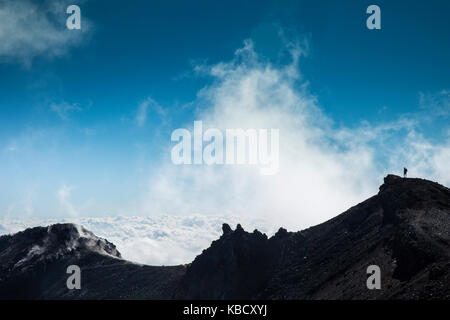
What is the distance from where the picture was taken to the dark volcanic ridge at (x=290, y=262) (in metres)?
53.7

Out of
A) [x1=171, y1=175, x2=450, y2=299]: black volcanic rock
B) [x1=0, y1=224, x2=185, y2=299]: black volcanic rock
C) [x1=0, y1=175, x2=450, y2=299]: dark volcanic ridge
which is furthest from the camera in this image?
[x1=0, y1=224, x2=185, y2=299]: black volcanic rock

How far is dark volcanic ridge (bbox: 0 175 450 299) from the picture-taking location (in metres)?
53.7

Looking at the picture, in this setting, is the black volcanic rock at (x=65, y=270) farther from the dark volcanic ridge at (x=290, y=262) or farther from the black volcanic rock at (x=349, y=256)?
the black volcanic rock at (x=349, y=256)

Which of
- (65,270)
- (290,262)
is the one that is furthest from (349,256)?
(65,270)

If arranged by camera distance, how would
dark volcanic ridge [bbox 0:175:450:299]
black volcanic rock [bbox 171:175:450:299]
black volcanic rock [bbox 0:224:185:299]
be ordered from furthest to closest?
black volcanic rock [bbox 0:224:185:299] < dark volcanic ridge [bbox 0:175:450:299] < black volcanic rock [bbox 171:175:450:299]

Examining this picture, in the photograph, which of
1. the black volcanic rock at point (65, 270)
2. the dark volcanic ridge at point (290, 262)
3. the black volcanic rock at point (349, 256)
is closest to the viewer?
the black volcanic rock at point (349, 256)

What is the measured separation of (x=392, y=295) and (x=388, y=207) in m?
35.7

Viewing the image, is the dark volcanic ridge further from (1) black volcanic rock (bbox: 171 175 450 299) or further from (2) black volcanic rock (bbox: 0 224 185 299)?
(2) black volcanic rock (bbox: 0 224 185 299)

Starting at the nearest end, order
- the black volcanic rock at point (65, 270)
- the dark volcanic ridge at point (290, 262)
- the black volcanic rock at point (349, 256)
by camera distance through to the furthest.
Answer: the black volcanic rock at point (349, 256) → the dark volcanic ridge at point (290, 262) → the black volcanic rock at point (65, 270)

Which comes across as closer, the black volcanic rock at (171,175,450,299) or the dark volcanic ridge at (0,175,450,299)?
the black volcanic rock at (171,175,450,299)

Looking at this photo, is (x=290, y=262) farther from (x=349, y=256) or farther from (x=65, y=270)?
(x=65, y=270)

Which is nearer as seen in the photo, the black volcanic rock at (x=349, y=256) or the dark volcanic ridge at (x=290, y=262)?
the black volcanic rock at (x=349, y=256)

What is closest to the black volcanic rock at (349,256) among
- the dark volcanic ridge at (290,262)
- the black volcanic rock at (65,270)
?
the dark volcanic ridge at (290,262)

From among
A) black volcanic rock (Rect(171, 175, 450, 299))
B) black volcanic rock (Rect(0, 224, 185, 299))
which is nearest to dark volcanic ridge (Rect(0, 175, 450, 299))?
black volcanic rock (Rect(171, 175, 450, 299))
